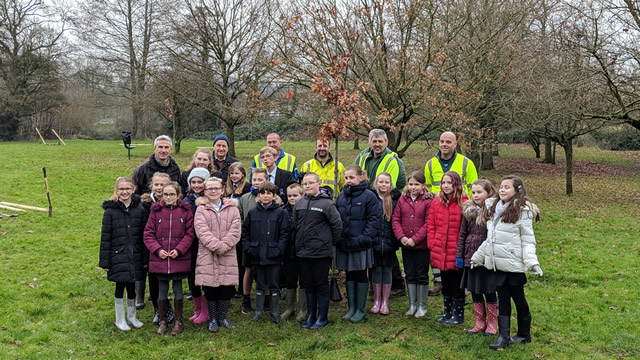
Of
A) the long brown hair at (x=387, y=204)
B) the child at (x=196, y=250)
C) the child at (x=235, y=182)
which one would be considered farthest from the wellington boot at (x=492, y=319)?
the child at (x=235, y=182)

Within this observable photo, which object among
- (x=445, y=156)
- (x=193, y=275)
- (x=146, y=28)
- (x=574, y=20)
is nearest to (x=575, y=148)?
(x=574, y=20)

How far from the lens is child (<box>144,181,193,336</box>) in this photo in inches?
207

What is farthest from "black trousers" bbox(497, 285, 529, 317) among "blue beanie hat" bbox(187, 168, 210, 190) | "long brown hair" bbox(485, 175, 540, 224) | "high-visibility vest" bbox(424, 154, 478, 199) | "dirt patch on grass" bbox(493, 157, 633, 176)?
"dirt patch on grass" bbox(493, 157, 633, 176)

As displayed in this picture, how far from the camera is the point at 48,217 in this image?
11.1 metres

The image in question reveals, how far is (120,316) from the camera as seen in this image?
550cm

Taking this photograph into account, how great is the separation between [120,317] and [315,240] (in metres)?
2.30

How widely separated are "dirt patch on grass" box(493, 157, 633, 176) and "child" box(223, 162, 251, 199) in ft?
58.8

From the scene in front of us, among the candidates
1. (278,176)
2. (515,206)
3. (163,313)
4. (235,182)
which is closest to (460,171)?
(515,206)

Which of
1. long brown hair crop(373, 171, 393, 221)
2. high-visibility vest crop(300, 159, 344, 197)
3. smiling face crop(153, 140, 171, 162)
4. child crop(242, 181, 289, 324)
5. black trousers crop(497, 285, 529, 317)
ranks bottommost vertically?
black trousers crop(497, 285, 529, 317)

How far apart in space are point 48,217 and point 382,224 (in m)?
8.51

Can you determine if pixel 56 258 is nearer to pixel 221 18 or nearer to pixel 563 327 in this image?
pixel 563 327

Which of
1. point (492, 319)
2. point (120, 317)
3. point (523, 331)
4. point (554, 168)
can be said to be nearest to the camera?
point (523, 331)

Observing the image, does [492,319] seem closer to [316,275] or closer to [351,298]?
[351,298]

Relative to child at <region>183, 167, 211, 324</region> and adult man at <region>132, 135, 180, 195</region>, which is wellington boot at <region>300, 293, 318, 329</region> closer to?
child at <region>183, 167, 211, 324</region>
